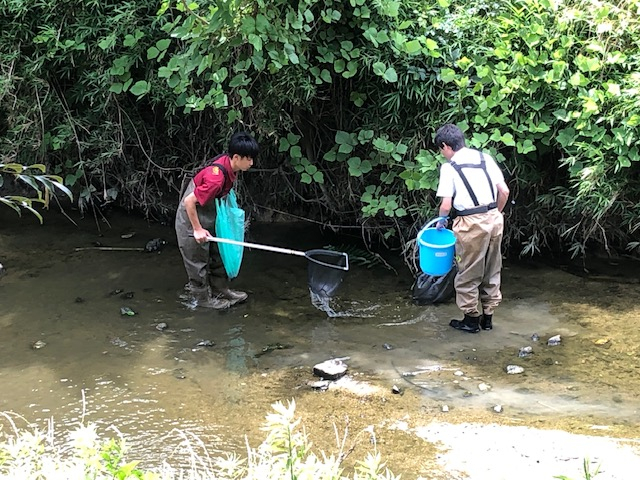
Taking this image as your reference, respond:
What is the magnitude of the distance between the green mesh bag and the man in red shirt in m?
0.07

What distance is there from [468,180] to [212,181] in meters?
1.89

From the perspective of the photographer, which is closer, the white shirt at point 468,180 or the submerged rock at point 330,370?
the submerged rock at point 330,370

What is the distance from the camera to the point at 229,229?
527 cm

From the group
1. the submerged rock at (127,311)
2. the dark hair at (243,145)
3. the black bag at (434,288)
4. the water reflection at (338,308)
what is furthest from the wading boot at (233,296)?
the black bag at (434,288)

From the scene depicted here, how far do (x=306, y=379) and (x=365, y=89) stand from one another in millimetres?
2740

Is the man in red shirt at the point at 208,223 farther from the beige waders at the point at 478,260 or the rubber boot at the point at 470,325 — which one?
the rubber boot at the point at 470,325

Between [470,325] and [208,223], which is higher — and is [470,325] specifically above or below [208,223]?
below

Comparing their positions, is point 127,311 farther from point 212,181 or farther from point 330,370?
point 330,370

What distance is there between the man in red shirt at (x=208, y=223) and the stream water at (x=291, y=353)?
0.21 meters

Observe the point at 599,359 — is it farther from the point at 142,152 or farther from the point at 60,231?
the point at 60,231

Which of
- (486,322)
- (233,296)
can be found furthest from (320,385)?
(233,296)

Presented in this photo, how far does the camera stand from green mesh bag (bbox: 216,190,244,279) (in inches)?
206

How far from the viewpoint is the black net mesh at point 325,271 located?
5.19 meters

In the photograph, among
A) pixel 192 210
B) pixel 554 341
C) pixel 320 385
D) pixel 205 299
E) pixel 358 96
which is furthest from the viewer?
pixel 358 96
